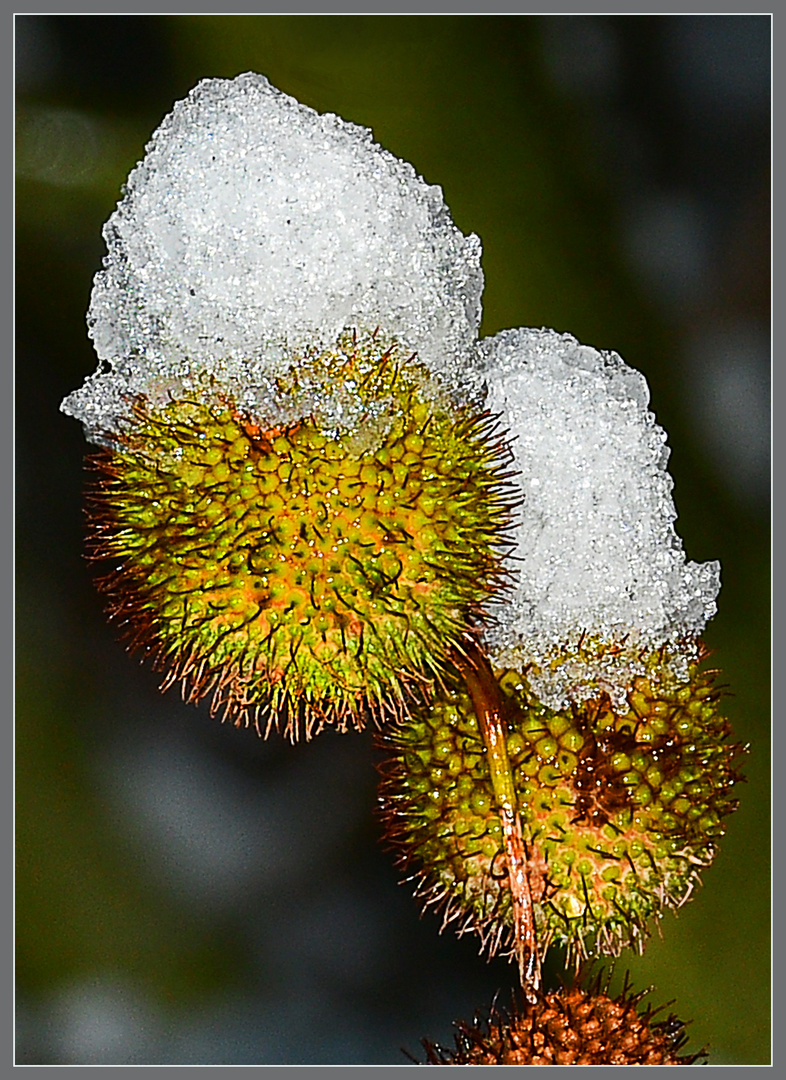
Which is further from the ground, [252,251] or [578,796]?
[252,251]

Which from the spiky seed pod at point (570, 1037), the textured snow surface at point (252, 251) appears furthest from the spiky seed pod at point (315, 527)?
the spiky seed pod at point (570, 1037)

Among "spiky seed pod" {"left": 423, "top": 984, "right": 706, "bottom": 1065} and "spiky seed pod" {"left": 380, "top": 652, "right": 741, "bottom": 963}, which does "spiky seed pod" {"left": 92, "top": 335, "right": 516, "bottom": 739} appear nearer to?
"spiky seed pod" {"left": 380, "top": 652, "right": 741, "bottom": 963}

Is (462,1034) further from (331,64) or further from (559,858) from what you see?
(331,64)

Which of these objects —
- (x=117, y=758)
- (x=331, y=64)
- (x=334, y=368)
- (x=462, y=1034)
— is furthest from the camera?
(x=117, y=758)

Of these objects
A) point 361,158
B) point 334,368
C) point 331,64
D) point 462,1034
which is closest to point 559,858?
point 462,1034

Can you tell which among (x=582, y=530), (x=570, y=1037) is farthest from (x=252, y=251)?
(x=570, y=1037)

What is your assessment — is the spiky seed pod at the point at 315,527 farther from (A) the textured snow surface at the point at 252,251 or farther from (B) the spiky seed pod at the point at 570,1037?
(B) the spiky seed pod at the point at 570,1037

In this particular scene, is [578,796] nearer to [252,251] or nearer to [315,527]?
[315,527]
